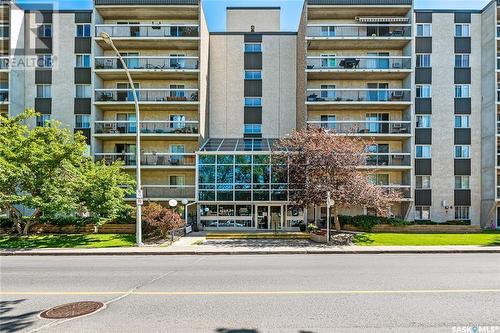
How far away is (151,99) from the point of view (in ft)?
101

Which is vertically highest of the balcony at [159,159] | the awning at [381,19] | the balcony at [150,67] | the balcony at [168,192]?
the awning at [381,19]

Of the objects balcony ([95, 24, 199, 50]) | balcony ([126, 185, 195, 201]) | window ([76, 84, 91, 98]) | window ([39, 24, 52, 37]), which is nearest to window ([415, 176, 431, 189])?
balcony ([126, 185, 195, 201])

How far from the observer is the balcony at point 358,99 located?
29266mm

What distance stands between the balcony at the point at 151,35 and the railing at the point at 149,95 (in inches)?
176

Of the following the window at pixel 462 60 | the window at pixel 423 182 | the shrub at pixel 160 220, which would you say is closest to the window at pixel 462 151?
the window at pixel 423 182

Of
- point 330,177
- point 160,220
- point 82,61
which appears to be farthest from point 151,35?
point 330,177

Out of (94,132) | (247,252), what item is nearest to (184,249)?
(247,252)

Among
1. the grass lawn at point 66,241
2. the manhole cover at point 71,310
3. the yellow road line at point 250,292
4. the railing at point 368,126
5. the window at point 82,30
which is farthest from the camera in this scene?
the window at point 82,30

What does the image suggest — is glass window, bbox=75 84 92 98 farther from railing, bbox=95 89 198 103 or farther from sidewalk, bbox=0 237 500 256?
sidewalk, bbox=0 237 500 256

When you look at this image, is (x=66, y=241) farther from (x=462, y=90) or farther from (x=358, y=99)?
(x=462, y=90)

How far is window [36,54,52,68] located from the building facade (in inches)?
5.1

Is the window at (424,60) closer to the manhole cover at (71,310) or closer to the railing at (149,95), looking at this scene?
the railing at (149,95)

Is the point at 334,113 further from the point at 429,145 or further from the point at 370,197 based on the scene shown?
the point at 370,197

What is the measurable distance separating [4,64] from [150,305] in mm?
33141
